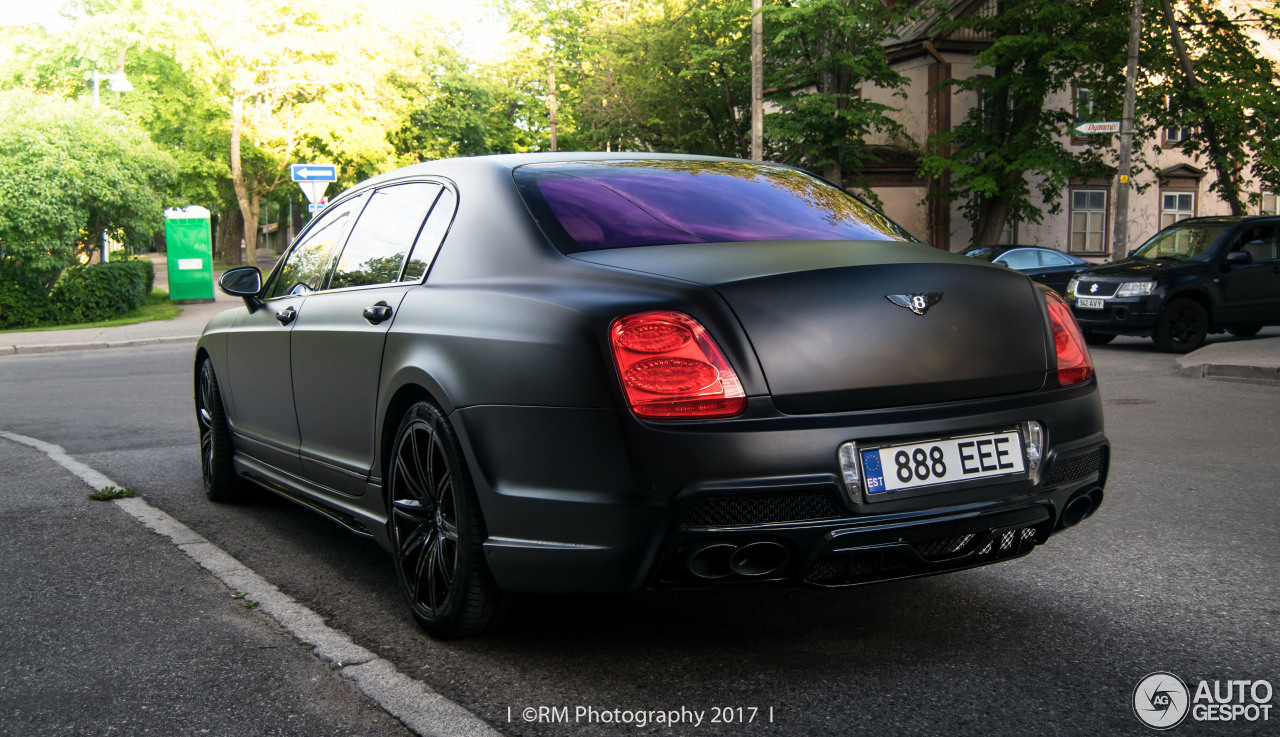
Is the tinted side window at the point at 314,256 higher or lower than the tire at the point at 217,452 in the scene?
higher

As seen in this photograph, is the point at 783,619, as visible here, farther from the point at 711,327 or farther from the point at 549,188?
the point at 549,188

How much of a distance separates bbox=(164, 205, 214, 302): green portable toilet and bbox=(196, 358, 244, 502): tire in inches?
905

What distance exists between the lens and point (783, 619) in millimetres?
3777

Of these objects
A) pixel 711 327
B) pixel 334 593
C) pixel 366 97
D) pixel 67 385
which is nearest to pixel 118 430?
pixel 67 385

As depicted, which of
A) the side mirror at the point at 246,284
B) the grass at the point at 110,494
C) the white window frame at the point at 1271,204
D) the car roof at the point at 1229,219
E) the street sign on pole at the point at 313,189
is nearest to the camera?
the side mirror at the point at 246,284

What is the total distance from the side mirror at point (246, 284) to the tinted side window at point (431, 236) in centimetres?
163

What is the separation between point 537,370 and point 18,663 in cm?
185

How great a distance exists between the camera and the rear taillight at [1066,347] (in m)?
3.52

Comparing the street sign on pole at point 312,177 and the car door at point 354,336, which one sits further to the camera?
the street sign on pole at point 312,177

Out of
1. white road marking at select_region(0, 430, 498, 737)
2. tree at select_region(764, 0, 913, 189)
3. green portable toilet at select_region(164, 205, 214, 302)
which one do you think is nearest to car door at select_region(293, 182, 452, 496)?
white road marking at select_region(0, 430, 498, 737)

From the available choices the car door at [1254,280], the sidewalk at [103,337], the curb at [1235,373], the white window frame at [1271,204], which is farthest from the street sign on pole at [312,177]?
the white window frame at [1271,204]

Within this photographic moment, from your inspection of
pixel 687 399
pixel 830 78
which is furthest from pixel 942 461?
pixel 830 78

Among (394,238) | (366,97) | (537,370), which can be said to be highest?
(366,97)

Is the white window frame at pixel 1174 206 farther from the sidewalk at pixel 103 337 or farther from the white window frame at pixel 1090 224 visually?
the sidewalk at pixel 103 337
